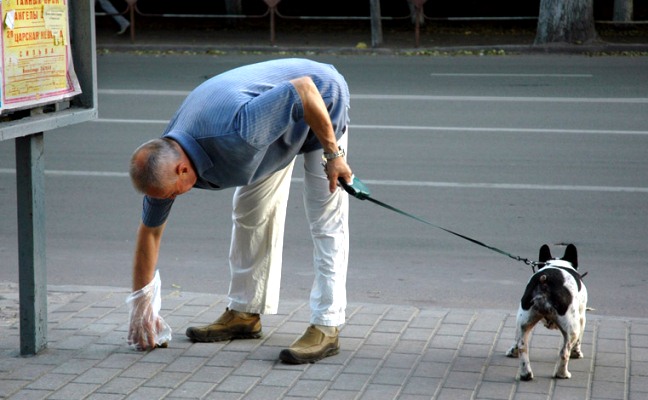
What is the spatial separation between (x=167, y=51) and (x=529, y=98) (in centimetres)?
904

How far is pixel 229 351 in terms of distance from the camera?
5.08 metres

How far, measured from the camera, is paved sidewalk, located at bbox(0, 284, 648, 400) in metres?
4.51

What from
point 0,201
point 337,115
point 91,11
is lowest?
point 0,201

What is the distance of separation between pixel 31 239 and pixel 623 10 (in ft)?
67.2

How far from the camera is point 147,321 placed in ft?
16.4

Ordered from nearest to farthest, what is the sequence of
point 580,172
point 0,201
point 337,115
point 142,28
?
point 337,115, point 0,201, point 580,172, point 142,28

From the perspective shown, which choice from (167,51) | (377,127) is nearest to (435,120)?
(377,127)

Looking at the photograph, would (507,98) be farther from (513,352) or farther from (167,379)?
(167,379)

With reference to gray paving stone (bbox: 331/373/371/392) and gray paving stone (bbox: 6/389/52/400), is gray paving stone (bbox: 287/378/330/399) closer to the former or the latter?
gray paving stone (bbox: 331/373/371/392)

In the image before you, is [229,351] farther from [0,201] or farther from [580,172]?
[580,172]

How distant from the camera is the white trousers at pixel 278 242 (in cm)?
497

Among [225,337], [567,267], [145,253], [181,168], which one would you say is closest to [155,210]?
[145,253]

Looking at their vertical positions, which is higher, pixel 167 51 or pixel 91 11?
pixel 91 11

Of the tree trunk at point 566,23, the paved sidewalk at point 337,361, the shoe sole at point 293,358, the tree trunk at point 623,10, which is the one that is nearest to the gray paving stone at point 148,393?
the paved sidewalk at point 337,361
